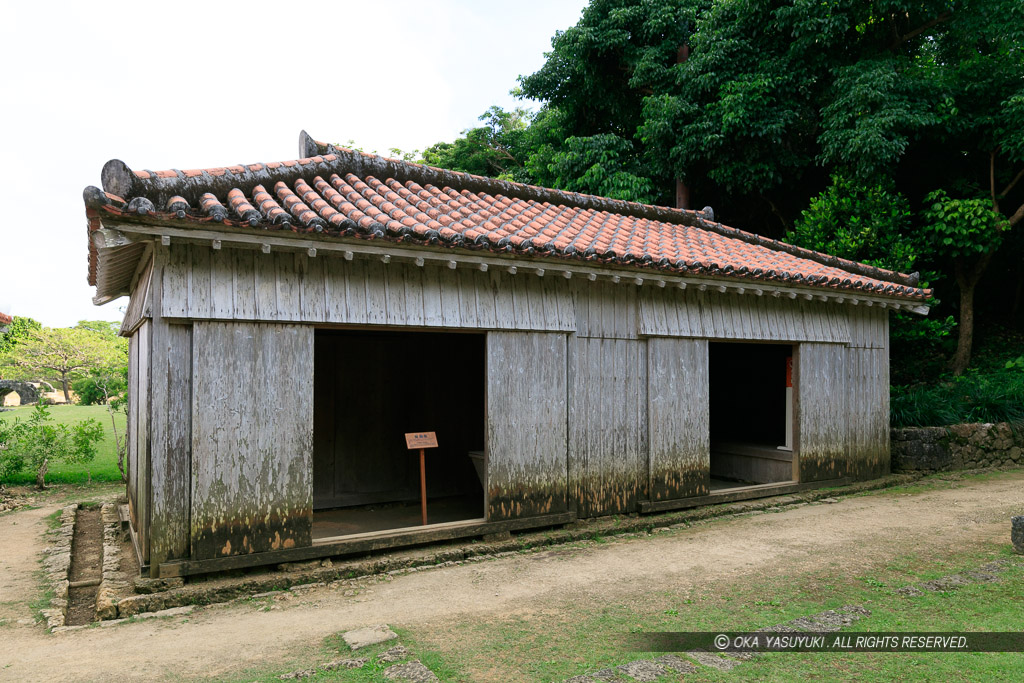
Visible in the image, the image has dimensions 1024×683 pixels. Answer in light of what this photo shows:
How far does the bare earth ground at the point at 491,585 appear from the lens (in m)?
4.20

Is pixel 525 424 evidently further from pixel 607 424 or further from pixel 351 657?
pixel 351 657

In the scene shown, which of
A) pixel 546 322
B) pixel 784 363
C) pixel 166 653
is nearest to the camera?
pixel 166 653

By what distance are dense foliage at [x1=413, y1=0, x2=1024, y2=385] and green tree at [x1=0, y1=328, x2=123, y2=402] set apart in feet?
64.5

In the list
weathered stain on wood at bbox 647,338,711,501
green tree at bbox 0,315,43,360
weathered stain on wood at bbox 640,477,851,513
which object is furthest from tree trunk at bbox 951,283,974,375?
green tree at bbox 0,315,43,360

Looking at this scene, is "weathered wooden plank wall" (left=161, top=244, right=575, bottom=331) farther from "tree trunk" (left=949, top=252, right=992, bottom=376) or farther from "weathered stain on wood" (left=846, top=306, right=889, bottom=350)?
"tree trunk" (left=949, top=252, right=992, bottom=376)

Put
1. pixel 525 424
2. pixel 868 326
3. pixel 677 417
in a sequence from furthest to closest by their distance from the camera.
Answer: pixel 868 326
pixel 677 417
pixel 525 424

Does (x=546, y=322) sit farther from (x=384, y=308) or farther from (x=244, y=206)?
(x=244, y=206)

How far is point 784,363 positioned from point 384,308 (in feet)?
28.9

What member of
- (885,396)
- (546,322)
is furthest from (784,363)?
(546,322)

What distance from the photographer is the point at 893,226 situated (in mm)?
13570

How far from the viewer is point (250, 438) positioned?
5.66m

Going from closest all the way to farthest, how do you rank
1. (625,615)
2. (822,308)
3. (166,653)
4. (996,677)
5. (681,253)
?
(996,677) → (166,653) → (625,615) → (681,253) → (822,308)

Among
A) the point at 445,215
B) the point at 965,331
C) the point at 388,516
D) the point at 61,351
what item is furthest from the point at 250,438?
the point at 61,351

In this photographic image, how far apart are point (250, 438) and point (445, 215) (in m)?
3.36
